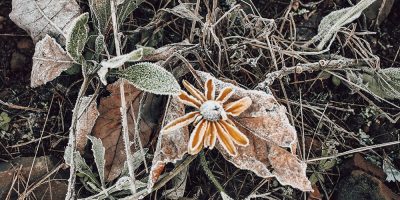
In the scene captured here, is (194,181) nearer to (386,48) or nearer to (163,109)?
(163,109)

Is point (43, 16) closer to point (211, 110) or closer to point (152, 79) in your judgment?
point (152, 79)

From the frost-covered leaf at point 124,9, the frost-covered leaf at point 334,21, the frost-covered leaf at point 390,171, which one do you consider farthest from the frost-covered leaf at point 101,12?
the frost-covered leaf at point 390,171

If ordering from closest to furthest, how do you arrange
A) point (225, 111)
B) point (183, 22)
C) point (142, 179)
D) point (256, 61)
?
point (225, 111)
point (142, 179)
point (256, 61)
point (183, 22)

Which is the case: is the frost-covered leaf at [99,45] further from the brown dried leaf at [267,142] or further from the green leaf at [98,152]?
the brown dried leaf at [267,142]

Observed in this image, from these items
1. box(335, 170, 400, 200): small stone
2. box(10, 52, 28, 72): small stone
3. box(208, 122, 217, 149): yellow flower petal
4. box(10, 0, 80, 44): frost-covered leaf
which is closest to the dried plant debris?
box(208, 122, 217, 149): yellow flower petal

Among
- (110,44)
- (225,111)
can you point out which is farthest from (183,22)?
(225,111)

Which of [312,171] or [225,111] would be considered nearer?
[225,111]

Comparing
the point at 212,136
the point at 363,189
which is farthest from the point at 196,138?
the point at 363,189
